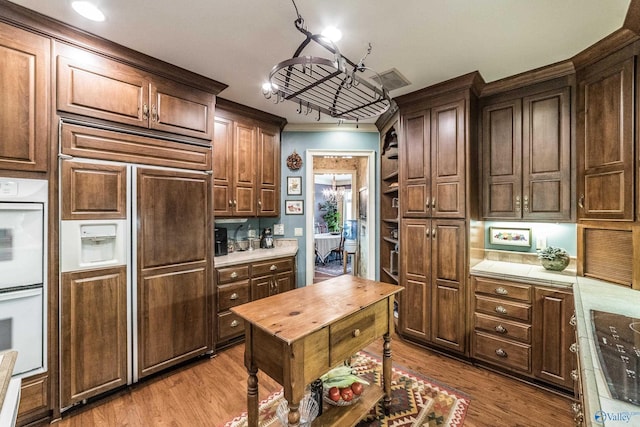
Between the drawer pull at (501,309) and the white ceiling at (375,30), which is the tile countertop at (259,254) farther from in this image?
the drawer pull at (501,309)

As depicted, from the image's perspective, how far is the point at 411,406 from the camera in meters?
2.01

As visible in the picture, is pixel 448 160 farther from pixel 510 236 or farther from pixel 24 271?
pixel 24 271

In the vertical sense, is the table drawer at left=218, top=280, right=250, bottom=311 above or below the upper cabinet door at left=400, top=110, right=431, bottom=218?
below

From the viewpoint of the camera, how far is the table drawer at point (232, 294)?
9.04 feet

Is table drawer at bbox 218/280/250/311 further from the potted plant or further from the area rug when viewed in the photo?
the potted plant

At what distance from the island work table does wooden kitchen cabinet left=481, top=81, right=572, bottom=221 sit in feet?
5.10

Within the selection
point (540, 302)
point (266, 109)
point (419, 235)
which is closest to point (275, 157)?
point (266, 109)

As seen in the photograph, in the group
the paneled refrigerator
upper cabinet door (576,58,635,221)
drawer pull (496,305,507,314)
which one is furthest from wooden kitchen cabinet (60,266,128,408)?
upper cabinet door (576,58,635,221)

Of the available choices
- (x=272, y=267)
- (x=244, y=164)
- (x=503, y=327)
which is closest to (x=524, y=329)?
(x=503, y=327)

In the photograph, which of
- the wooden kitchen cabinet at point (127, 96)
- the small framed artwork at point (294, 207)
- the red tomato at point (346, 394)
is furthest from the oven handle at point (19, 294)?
the small framed artwork at point (294, 207)

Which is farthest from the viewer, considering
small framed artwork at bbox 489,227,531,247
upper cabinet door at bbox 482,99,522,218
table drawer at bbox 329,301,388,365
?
small framed artwork at bbox 489,227,531,247

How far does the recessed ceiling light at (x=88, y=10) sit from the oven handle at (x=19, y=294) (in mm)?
1779

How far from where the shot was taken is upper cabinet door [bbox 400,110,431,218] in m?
2.81

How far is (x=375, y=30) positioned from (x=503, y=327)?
2.58 metres
